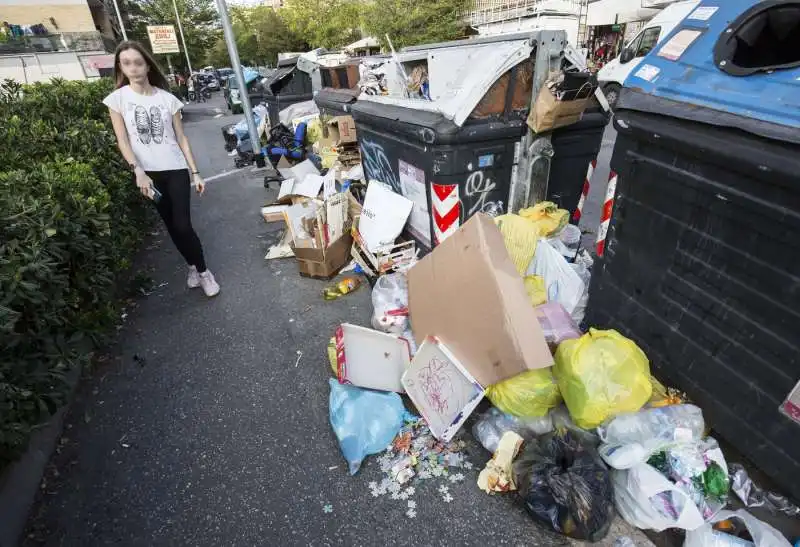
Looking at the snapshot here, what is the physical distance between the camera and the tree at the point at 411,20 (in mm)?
20094

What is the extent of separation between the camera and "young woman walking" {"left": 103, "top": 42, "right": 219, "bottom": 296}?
2.94m

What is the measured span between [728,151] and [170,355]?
10.1 ft

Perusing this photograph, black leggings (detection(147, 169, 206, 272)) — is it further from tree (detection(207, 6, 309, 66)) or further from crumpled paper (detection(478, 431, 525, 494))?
tree (detection(207, 6, 309, 66))

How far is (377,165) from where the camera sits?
152 inches

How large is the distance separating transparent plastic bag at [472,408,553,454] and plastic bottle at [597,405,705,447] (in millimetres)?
236

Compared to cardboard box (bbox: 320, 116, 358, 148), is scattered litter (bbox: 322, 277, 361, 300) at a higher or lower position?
lower

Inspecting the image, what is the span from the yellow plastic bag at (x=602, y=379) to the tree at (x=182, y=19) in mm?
43998

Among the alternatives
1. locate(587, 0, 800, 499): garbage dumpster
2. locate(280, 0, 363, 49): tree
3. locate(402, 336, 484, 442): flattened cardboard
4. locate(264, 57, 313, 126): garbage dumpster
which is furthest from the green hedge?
locate(280, 0, 363, 49): tree

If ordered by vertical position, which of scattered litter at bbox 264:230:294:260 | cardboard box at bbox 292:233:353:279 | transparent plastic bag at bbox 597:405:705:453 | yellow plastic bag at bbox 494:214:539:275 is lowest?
scattered litter at bbox 264:230:294:260

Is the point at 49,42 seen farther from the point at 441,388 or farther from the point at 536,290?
the point at 441,388

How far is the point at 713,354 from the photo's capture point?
1701 mm

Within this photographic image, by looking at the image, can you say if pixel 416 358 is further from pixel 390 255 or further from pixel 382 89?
pixel 382 89

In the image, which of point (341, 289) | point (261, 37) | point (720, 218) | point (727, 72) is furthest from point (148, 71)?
point (261, 37)

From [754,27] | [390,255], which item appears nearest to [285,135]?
[390,255]
